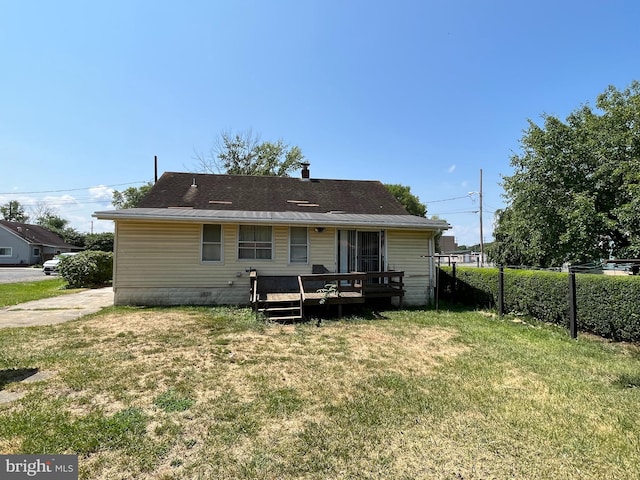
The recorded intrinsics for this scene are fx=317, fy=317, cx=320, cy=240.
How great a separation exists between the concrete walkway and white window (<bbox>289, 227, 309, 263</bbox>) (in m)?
5.65

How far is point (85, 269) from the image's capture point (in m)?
14.6

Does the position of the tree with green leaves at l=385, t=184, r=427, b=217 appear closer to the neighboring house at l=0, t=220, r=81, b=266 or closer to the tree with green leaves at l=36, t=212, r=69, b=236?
the neighboring house at l=0, t=220, r=81, b=266

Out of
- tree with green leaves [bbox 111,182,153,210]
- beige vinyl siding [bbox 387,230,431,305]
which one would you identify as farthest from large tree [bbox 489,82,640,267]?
tree with green leaves [bbox 111,182,153,210]

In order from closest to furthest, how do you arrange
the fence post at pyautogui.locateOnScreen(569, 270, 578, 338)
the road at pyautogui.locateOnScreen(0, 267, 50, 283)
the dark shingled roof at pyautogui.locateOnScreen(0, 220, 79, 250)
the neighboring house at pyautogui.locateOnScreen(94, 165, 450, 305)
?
the fence post at pyautogui.locateOnScreen(569, 270, 578, 338) < the neighboring house at pyautogui.locateOnScreen(94, 165, 450, 305) < the road at pyautogui.locateOnScreen(0, 267, 50, 283) < the dark shingled roof at pyautogui.locateOnScreen(0, 220, 79, 250)

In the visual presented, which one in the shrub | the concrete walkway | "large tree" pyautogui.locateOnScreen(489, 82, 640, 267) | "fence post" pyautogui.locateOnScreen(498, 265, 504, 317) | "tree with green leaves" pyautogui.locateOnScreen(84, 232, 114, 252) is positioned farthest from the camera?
"tree with green leaves" pyautogui.locateOnScreen(84, 232, 114, 252)

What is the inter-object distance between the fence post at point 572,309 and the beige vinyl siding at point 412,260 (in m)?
4.34

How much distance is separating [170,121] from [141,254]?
32.5 feet

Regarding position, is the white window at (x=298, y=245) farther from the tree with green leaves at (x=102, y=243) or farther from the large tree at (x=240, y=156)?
the tree with green leaves at (x=102, y=243)

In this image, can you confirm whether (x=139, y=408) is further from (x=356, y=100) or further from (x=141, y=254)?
(x=356, y=100)

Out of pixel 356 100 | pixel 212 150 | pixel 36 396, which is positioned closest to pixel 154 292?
pixel 36 396

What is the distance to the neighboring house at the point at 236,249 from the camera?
30.7 ft

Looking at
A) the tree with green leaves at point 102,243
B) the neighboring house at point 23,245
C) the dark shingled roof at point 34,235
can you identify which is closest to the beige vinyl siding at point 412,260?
the tree with green leaves at point 102,243

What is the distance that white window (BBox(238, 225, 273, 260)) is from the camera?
9.93m

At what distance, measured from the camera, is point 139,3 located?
8.66m
